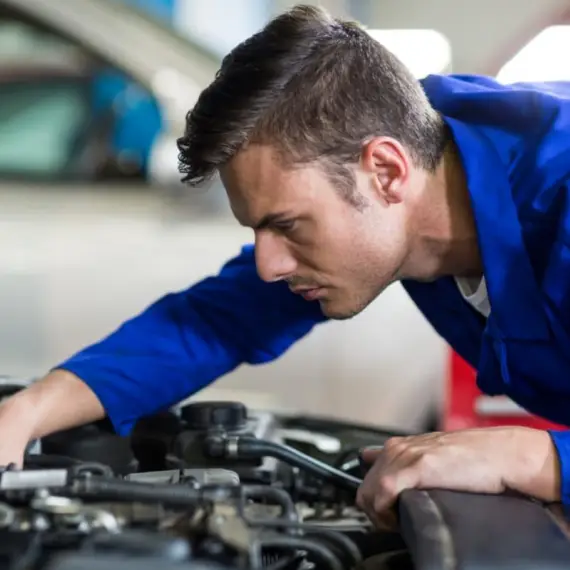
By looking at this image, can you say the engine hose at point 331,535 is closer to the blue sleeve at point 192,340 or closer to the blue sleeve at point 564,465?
the blue sleeve at point 564,465

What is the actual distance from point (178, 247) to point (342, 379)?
0.45 meters

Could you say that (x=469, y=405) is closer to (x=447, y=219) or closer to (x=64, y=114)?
(x=447, y=219)

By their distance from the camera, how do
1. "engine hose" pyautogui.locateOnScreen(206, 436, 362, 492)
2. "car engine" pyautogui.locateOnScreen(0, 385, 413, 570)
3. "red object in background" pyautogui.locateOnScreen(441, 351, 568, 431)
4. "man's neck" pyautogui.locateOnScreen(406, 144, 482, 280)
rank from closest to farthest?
1. "car engine" pyautogui.locateOnScreen(0, 385, 413, 570)
2. "engine hose" pyautogui.locateOnScreen(206, 436, 362, 492)
3. "man's neck" pyautogui.locateOnScreen(406, 144, 482, 280)
4. "red object in background" pyautogui.locateOnScreen(441, 351, 568, 431)

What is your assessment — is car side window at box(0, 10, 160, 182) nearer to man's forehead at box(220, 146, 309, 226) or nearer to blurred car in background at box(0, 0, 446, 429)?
blurred car in background at box(0, 0, 446, 429)

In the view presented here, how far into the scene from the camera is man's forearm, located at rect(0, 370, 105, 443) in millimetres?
960

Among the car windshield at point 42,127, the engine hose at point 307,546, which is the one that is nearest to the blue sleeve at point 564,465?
the engine hose at point 307,546

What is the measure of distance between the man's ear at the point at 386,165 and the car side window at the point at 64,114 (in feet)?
3.55

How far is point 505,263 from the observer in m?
0.94

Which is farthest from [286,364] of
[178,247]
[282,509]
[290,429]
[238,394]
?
[282,509]

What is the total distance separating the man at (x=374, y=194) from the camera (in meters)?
0.94

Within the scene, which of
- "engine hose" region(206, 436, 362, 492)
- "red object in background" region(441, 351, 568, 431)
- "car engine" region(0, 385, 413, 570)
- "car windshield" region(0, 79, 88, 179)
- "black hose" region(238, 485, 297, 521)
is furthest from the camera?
"car windshield" region(0, 79, 88, 179)

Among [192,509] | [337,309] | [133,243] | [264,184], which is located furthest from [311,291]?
[133,243]

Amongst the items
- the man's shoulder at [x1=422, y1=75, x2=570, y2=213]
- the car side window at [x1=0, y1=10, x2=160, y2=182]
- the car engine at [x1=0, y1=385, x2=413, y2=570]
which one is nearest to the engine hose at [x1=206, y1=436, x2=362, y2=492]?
the car engine at [x1=0, y1=385, x2=413, y2=570]

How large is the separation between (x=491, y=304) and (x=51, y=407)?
19.5 inches
